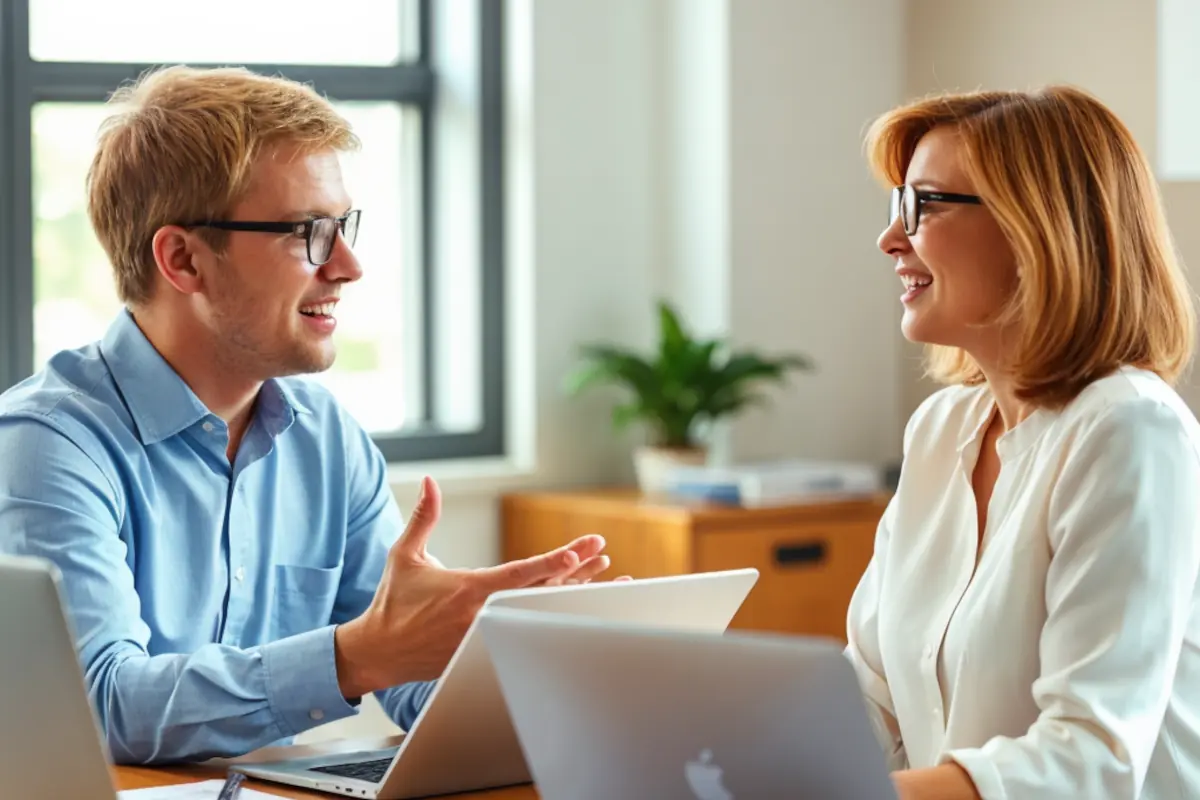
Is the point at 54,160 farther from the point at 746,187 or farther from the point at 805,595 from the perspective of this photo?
the point at 805,595

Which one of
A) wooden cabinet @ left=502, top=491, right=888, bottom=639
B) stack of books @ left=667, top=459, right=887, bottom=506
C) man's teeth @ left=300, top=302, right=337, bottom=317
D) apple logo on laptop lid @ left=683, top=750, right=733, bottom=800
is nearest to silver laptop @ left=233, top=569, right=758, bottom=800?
apple logo on laptop lid @ left=683, top=750, right=733, bottom=800

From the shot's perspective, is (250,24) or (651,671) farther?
(250,24)

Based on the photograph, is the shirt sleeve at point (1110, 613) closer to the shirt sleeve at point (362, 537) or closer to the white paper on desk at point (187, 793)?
the white paper on desk at point (187, 793)

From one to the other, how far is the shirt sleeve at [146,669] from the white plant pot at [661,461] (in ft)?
6.72

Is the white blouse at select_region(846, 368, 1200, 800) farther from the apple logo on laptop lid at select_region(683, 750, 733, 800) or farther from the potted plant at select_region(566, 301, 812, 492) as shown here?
the potted plant at select_region(566, 301, 812, 492)

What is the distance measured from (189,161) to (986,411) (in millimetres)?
1050

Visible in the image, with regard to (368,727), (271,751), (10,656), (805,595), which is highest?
(10,656)

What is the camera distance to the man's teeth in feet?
7.53

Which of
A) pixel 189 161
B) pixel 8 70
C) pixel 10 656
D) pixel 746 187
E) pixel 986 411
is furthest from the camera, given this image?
pixel 746 187

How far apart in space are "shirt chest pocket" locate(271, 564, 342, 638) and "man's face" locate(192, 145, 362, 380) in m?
0.26

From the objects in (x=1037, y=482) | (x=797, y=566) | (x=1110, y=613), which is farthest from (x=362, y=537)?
(x=797, y=566)

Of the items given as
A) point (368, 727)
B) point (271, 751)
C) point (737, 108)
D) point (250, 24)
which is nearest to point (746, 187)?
point (737, 108)

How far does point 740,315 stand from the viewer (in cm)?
411

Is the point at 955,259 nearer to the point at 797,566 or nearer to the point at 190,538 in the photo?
the point at 190,538
